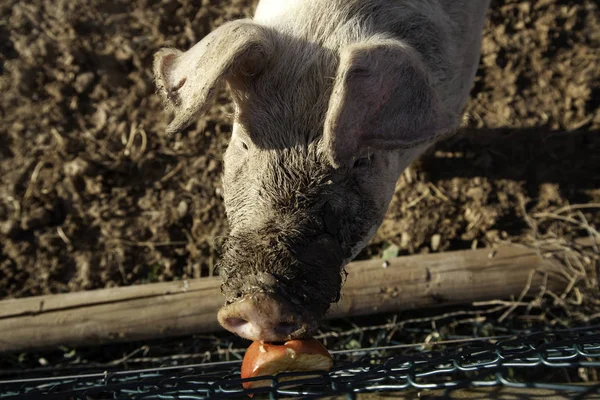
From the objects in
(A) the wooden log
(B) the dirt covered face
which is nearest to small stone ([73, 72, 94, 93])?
(A) the wooden log

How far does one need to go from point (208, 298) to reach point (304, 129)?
1.67 metres

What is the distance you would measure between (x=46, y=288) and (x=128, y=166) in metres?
1.08

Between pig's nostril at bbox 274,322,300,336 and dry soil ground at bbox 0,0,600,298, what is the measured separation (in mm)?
1961

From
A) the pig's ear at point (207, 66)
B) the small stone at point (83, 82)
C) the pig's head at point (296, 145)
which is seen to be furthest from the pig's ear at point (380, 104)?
the small stone at point (83, 82)

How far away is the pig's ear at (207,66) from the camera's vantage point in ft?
5.43

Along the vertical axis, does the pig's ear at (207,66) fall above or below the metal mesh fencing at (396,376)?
above

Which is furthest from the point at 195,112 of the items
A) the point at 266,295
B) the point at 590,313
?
the point at 590,313

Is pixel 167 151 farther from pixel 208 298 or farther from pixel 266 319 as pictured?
pixel 266 319

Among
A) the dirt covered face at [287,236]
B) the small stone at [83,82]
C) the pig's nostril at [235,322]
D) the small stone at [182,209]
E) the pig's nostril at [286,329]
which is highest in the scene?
the small stone at [83,82]

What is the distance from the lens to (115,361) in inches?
130

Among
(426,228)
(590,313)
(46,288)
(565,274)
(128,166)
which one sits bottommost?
(590,313)

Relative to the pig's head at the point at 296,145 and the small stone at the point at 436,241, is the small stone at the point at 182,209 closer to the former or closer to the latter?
the pig's head at the point at 296,145

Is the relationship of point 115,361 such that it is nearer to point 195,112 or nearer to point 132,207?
point 132,207

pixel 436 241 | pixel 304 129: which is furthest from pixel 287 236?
pixel 436 241
